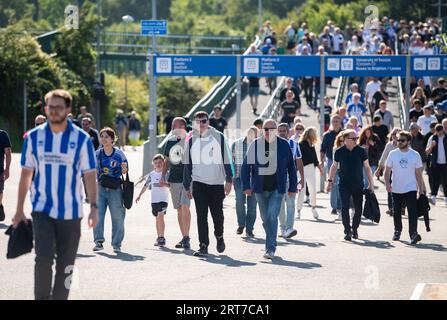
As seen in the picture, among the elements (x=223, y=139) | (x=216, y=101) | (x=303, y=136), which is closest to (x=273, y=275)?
(x=223, y=139)

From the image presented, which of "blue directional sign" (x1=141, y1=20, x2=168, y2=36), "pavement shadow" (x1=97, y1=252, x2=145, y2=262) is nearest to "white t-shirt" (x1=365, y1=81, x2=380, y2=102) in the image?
"blue directional sign" (x1=141, y1=20, x2=168, y2=36)

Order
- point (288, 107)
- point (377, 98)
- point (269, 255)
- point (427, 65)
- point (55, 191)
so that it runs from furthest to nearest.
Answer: point (377, 98), point (288, 107), point (427, 65), point (269, 255), point (55, 191)

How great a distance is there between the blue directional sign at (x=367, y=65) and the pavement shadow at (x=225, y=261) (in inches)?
501

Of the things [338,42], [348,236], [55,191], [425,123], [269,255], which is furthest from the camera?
[338,42]

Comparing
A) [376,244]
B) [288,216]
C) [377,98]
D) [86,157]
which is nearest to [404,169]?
[376,244]

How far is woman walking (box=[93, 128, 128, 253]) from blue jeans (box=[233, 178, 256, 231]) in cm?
231

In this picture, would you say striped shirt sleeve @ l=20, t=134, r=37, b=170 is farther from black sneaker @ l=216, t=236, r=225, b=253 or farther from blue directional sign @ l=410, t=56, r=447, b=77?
blue directional sign @ l=410, t=56, r=447, b=77

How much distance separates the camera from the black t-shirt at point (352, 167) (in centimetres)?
1753

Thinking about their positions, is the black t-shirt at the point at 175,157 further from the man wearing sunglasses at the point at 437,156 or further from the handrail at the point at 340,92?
the handrail at the point at 340,92

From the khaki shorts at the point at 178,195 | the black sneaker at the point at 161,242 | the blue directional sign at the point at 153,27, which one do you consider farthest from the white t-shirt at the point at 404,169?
the blue directional sign at the point at 153,27

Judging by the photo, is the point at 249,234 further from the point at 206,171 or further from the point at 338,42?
the point at 338,42

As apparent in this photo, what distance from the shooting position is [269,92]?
42781 millimetres

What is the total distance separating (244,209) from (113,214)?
2782mm

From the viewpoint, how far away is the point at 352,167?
1753cm
